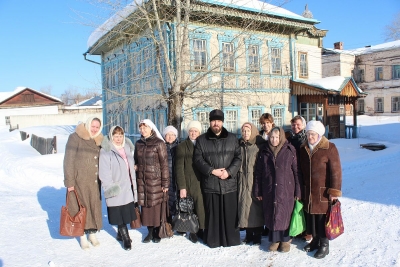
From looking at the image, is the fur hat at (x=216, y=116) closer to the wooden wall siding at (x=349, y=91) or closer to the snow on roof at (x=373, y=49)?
the wooden wall siding at (x=349, y=91)

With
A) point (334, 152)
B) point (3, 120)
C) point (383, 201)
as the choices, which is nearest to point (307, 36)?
point (383, 201)

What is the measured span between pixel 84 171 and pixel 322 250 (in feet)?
10.7

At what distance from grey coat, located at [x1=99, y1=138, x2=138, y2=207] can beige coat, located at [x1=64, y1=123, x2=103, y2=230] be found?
13 cm

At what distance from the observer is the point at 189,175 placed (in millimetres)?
4395

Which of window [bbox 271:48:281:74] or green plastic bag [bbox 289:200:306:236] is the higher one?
window [bbox 271:48:281:74]

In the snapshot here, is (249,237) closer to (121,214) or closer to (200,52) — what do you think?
(121,214)

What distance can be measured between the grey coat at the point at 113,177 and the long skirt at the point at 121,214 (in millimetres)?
69

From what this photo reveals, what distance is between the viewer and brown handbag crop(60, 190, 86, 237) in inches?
162

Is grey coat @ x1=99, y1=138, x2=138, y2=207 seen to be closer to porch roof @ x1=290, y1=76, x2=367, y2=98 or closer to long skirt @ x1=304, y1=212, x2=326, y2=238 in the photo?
long skirt @ x1=304, y1=212, x2=326, y2=238

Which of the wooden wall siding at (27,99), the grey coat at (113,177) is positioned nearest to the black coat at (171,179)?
the grey coat at (113,177)

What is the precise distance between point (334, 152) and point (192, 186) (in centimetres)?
191

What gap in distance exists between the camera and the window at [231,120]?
1395 cm

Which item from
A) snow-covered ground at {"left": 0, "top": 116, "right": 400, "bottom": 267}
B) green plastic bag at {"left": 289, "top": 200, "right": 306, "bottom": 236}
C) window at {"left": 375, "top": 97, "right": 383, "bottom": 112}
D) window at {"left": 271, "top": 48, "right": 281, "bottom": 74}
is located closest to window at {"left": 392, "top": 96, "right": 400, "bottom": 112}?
window at {"left": 375, "top": 97, "right": 383, "bottom": 112}

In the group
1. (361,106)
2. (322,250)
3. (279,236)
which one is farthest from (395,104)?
(279,236)
